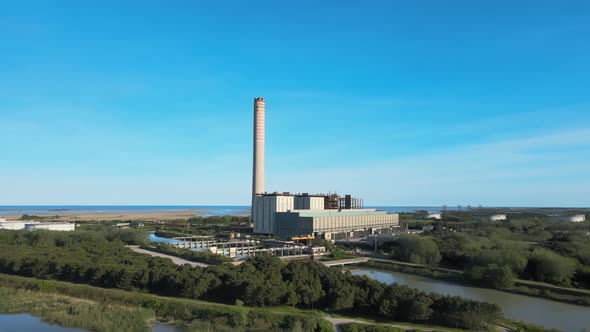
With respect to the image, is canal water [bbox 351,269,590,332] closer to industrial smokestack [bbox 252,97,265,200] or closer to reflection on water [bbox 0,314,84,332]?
reflection on water [bbox 0,314,84,332]

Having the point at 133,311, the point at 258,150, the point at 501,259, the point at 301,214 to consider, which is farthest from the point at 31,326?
the point at 258,150

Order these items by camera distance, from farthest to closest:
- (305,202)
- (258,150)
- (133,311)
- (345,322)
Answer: (258,150) → (305,202) → (133,311) → (345,322)

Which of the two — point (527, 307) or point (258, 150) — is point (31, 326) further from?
point (258, 150)

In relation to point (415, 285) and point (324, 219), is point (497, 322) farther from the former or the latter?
point (324, 219)

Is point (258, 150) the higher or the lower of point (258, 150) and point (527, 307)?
the higher

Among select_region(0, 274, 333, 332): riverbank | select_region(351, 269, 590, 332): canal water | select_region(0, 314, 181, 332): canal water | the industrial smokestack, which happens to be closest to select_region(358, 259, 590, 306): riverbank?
select_region(351, 269, 590, 332): canal water

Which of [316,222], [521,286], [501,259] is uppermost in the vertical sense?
[316,222]

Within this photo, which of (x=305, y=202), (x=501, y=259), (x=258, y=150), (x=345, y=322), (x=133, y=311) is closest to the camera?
(x=345, y=322)
